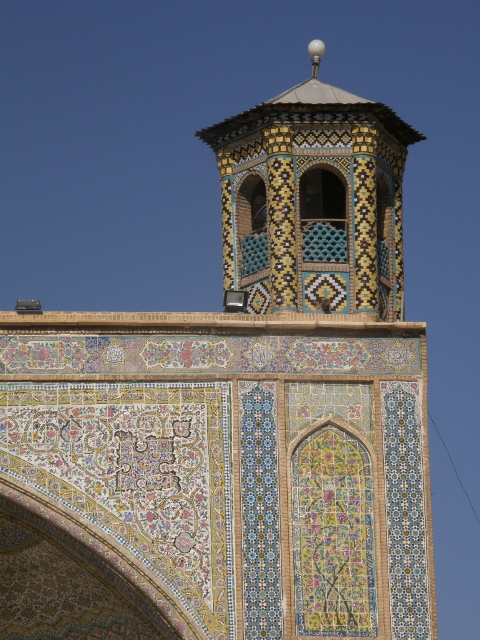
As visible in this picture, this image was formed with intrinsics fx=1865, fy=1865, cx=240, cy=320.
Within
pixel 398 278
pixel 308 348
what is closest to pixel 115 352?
pixel 308 348

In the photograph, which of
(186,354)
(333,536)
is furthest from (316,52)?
(333,536)

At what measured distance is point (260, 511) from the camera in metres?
15.0

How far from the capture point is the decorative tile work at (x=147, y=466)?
14.7 m

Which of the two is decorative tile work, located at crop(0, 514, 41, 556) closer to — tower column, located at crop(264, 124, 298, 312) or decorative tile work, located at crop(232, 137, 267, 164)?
tower column, located at crop(264, 124, 298, 312)

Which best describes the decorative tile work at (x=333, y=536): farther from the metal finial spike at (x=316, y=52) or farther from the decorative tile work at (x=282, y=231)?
the metal finial spike at (x=316, y=52)

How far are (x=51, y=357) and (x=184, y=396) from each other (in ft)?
3.69

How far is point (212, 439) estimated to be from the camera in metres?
15.1

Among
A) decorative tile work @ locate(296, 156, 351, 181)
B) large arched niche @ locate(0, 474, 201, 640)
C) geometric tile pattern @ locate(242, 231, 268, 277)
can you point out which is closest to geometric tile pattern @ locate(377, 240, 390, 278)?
decorative tile work @ locate(296, 156, 351, 181)

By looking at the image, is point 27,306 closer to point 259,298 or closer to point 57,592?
point 259,298

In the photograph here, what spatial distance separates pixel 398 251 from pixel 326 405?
6.88 ft

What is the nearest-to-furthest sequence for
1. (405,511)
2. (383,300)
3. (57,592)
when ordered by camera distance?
(405,511) → (57,592) → (383,300)

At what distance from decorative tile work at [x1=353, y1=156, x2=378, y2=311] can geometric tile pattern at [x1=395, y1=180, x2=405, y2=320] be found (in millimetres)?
558

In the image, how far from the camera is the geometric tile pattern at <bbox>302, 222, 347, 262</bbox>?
16.2 m

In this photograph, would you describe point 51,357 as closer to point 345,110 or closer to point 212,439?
point 212,439
